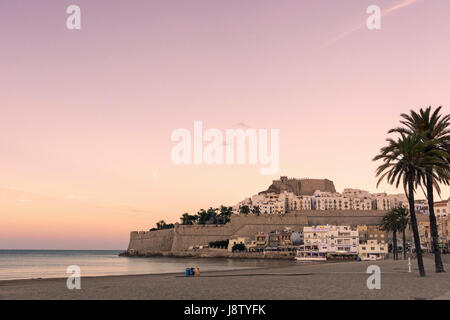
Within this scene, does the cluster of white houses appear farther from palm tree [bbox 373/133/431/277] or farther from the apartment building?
palm tree [bbox 373/133/431/277]

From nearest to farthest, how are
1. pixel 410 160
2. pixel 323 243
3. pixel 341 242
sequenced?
1. pixel 410 160
2. pixel 341 242
3. pixel 323 243

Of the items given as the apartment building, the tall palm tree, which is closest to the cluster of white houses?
the apartment building

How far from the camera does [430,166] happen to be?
113ft

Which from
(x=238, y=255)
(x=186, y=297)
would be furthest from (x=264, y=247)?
(x=186, y=297)

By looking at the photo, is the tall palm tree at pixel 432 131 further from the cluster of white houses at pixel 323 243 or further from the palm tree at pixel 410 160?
the cluster of white houses at pixel 323 243

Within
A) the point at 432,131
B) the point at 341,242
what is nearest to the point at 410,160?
the point at 432,131

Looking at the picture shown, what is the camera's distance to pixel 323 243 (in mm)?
147750

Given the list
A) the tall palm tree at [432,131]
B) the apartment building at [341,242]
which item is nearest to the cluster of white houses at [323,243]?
the apartment building at [341,242]

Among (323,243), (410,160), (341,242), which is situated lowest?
(323,243)

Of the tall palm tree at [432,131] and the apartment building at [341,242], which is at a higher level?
the tall palm tree at [432,131]

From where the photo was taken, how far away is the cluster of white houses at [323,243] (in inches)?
5202

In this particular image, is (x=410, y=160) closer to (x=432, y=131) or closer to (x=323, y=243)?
(x=432, y=131)
